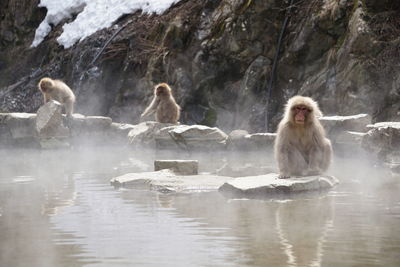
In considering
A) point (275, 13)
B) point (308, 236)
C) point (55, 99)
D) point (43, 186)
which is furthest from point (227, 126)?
point (308, 236)

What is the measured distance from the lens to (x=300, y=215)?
521 cm

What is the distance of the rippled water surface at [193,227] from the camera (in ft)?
12.8

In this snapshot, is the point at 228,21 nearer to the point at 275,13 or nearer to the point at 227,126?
the point at 275,13

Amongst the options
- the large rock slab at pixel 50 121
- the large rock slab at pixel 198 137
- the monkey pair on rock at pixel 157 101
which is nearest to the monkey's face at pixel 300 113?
the large rock slab at pixel 198 137

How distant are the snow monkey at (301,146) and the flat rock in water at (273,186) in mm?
181

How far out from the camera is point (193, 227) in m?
4.79

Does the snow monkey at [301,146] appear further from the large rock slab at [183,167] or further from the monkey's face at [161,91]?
the monkey's face at [161,91]

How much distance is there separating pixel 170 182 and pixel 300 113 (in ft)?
4.88

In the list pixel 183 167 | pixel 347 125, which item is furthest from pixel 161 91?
pixel 183 167

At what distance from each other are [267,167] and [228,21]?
6870 mm

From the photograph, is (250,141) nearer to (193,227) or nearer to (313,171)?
(313,171)

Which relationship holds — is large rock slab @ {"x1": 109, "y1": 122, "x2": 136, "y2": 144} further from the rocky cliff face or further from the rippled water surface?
the rippled water surface

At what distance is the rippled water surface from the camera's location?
3908 mm

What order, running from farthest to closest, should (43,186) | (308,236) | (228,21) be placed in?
(228,21)
(43,186)
(308,236)
